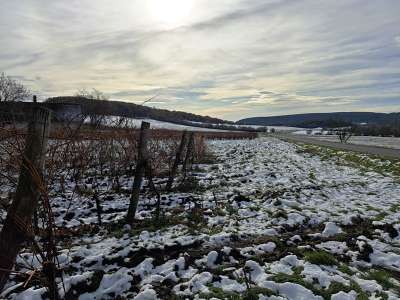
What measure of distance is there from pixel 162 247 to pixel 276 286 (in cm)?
192

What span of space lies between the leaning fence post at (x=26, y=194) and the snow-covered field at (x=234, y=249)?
42 centimetres

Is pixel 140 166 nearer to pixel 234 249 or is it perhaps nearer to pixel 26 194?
pixel 234 249

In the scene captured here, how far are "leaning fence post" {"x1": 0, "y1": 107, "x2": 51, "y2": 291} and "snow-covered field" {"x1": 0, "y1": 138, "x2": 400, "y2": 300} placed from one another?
415 mm

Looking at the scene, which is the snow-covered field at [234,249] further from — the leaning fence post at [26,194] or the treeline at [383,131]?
the treeline at [383,131]

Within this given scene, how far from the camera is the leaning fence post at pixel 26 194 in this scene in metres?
2.93

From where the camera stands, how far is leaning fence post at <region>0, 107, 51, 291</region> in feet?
9.61

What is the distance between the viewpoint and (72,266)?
473 cm

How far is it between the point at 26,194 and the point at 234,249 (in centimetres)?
318

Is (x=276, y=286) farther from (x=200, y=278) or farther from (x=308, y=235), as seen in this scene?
(x=308, y=235)

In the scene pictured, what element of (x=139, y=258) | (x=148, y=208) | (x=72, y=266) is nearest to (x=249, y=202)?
(x=148, y=208)

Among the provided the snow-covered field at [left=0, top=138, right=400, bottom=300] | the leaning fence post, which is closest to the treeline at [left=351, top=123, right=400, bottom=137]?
the snow-covered field at [left=0, top=138, right=400, bottom=300]

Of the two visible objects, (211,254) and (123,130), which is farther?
(123,130)

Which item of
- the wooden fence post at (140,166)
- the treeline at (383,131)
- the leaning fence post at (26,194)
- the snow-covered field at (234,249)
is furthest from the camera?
the treeline at (383,131)

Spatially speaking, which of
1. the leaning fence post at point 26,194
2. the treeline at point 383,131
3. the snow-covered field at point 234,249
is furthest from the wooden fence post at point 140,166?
the treeline at point 383,131
